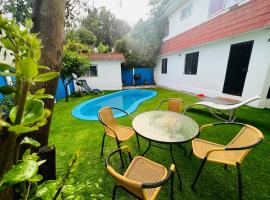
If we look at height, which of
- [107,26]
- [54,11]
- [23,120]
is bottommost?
[23,120]

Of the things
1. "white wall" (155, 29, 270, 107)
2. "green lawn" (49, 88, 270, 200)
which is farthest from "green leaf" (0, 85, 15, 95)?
"white wall" (155, 29, 270, 107)

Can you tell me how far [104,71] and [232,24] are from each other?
916cm

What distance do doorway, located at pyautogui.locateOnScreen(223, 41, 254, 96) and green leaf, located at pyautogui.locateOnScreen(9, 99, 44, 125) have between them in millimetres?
7469

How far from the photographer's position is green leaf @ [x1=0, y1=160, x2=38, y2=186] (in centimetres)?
41

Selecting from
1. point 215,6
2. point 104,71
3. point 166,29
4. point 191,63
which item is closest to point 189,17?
point 215,6

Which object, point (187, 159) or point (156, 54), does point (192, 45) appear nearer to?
point (156, 54)

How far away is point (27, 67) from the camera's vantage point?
33 centimetres

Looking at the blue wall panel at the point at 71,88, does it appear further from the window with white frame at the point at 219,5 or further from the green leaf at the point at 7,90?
the green leaf at the point at 7,90

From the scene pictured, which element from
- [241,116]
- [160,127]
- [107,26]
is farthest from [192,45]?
[107,26]

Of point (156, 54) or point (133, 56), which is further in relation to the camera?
point (133, 56)

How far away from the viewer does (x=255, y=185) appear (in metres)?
2.23

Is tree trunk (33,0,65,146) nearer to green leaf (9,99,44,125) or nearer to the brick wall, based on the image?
green leaf (9,99,44,125)

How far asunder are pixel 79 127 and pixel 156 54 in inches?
459

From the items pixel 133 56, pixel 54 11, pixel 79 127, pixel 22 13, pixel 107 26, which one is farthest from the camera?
pixel 107 26
